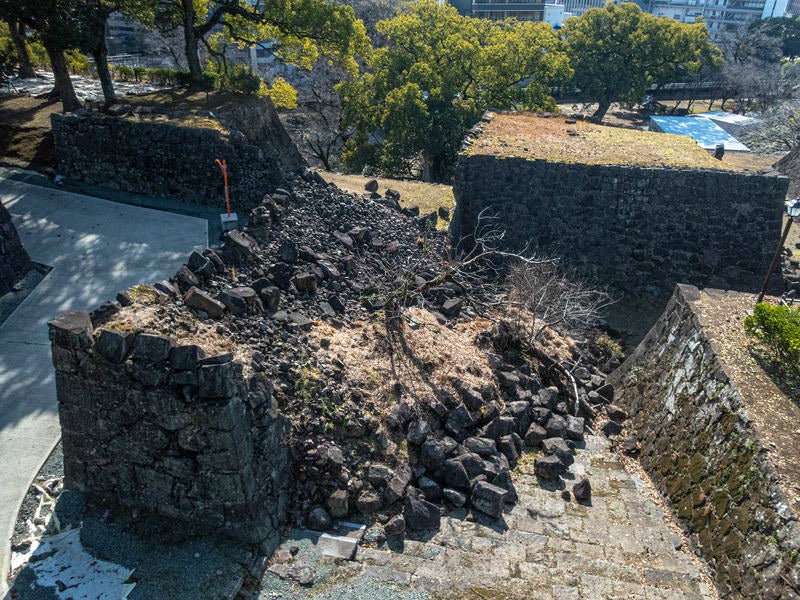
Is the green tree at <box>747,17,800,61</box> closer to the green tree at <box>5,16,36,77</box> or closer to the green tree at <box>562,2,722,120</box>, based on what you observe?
the green tree at <box>562,2,722,120</box>

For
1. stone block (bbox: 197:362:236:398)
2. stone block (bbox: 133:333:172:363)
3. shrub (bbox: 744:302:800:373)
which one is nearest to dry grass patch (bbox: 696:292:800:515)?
shrub (bbox: 744:302:800:373)

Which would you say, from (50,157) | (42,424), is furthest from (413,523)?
(50,157)

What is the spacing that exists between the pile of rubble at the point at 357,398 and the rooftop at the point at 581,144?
697 cm

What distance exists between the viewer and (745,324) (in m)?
9.52

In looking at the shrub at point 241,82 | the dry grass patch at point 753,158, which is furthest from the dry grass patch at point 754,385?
the dry grass patch at point 753,158

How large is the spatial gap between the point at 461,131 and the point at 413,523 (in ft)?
59.3

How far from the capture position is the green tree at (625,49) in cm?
3353

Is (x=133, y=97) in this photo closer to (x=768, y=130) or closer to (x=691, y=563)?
(x=691, y=563)

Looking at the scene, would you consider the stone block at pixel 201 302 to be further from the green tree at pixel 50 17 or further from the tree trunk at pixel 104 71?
the green tree at pixel 50 17

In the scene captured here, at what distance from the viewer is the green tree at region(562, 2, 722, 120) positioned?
33531 millimetres

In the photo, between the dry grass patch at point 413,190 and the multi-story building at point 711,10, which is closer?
the dry grass patch at point 413,190

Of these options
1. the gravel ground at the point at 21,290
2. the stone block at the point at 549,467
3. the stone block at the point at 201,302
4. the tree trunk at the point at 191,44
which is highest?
the tree trunk at the point at 191,44

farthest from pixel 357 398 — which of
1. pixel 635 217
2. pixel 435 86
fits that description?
pixel 435 86

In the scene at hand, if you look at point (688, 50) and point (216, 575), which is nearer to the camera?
point (216, 575)
